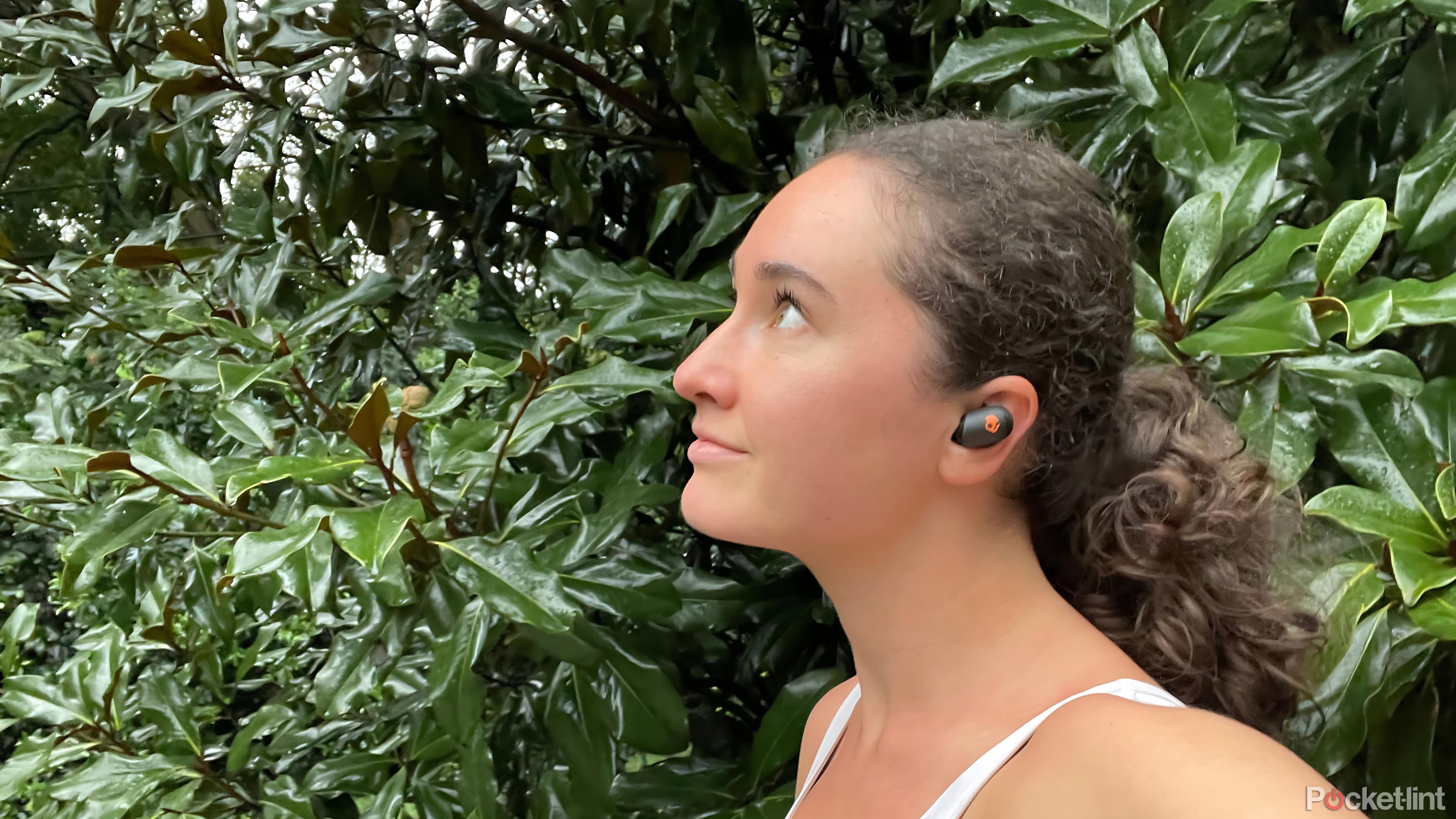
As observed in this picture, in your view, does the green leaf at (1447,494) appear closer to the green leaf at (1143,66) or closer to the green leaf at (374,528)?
the green leaf at (1143,66)

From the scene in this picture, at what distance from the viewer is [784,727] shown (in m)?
0.89

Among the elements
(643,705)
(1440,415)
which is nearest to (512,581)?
(643,705)

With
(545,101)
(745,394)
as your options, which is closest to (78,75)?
(545,101)

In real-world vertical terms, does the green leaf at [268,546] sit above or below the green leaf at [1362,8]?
below

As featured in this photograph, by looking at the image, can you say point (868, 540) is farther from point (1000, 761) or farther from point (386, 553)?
point (386, 553)

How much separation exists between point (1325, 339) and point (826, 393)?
0.32m

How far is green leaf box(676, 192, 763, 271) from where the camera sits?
94 centimetres

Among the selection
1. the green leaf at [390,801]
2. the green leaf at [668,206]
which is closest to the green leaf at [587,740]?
the green leaf at [390,801]

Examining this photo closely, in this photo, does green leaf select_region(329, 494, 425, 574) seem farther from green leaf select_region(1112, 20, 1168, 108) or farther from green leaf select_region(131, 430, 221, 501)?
green leaf select_region(1112, 20, 1168, 108)

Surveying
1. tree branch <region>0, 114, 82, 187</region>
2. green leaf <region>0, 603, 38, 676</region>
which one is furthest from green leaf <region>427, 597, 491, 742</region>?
tree branch <region>0, 114, 82, 187</region>

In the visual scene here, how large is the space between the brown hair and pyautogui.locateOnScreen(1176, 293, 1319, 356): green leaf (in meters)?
0.06

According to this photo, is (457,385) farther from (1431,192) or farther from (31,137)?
(31,137)

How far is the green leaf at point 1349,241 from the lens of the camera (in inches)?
22.9

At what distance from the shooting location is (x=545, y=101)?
1.26 meters
